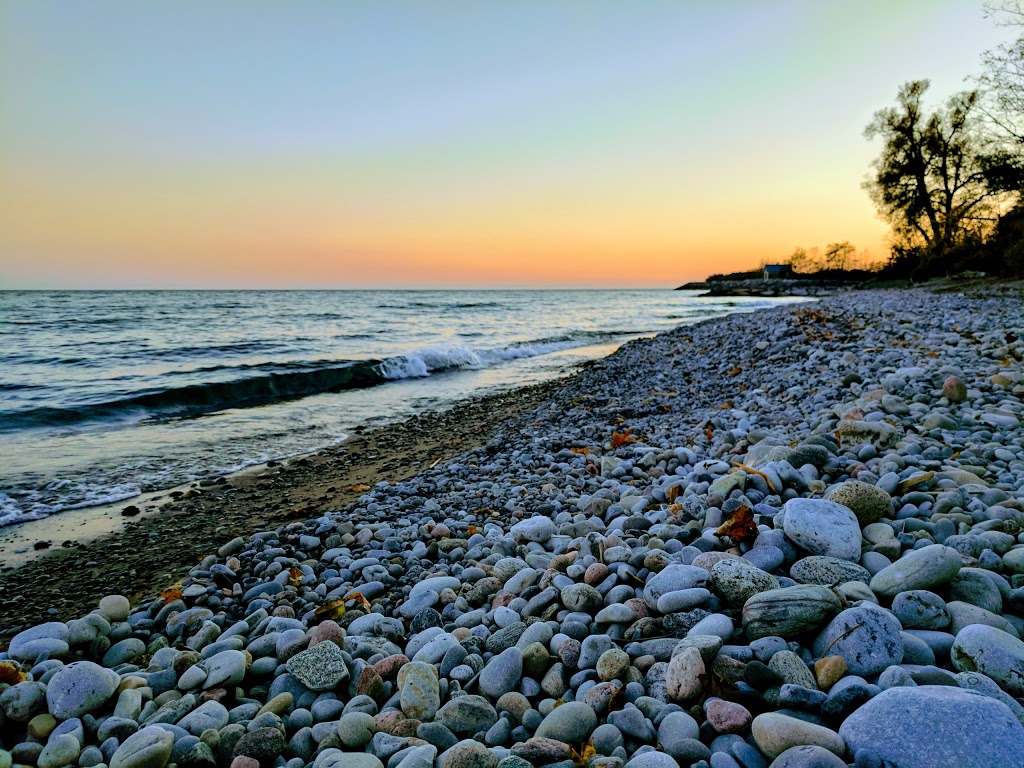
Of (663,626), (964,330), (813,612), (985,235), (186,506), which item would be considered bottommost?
(186,506)

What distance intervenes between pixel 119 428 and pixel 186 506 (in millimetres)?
3883

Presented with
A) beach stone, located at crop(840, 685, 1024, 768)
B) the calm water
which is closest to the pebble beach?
beach stone, located at crop(840, 685, 1024, 768)

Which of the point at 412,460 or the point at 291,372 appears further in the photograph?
the point at 291,372

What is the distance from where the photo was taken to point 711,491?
292 cm

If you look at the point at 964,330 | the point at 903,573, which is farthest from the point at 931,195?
the point at 903,573

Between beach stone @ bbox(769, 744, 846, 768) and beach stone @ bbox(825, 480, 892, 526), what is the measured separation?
4.58 ft

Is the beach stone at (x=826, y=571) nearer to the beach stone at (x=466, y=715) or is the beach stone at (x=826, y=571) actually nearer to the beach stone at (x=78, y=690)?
the beach stone at (x=466, y=715)

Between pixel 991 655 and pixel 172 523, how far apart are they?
504 centimetres

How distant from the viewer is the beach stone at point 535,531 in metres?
3.19

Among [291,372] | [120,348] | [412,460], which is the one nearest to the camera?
[412,460]

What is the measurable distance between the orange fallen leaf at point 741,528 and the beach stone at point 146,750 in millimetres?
2219

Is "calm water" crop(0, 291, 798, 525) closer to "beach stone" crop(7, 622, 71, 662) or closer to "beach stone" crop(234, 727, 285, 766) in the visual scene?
"beach stone" crop(7, 622, 71, 662)

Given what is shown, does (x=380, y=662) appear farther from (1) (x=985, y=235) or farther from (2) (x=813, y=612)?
(1) (x=985, y=235)

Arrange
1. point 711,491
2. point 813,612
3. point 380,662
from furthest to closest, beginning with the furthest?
point 711,491
point 380,662
point 813,612
